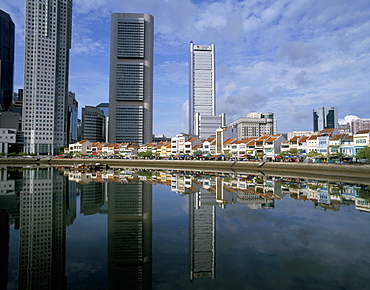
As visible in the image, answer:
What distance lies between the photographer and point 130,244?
11.8m

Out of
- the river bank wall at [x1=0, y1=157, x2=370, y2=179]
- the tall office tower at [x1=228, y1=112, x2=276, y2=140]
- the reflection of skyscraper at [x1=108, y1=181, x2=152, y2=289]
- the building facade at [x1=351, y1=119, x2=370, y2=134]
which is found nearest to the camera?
the reflection of skyscraper at [x1=108, y1=181, x2=152, y2=289]

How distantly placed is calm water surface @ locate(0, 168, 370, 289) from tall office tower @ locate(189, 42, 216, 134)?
549 ft

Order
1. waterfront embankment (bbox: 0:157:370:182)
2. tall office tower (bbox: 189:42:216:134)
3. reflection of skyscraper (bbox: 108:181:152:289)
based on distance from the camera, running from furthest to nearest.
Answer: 1. tall office tower (bbox: 189:42:216:134)
2. waterfront embankment (bbox: 0:157:370:182)
3. reflection of skyscraper (bbox: 108:181:152:289)

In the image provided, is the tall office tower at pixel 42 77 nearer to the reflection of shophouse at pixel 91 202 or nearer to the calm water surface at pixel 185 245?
the reflection of shophouse at pixel 91 202

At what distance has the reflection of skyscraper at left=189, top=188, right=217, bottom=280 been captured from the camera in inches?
379

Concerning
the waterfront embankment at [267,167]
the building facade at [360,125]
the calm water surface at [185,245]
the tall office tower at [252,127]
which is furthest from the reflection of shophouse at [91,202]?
the tall office tower at [252,127]

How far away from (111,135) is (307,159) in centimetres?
10878

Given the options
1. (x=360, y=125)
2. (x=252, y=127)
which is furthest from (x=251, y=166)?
(x=252, y=127)

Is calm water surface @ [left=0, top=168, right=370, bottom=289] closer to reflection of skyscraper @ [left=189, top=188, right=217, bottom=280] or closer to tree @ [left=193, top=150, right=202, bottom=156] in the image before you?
reflection of skyscraper @ [left=189, top=188, right=217, bottom=280]

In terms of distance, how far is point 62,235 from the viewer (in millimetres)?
13102

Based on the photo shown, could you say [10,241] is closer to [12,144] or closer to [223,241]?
[223,241]

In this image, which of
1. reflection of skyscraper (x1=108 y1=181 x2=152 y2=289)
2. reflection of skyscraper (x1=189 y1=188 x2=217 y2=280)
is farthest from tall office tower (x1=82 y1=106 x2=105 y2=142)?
reflection of skyscraper (x1=189 y1=188 x2=217 y2=280)

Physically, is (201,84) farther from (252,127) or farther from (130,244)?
(130,244)

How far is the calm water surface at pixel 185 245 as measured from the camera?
343 inches
